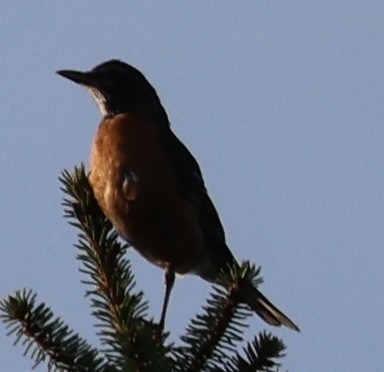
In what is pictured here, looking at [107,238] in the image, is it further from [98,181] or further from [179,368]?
[98,181]

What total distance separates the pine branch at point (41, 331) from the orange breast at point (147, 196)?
6.32 ft

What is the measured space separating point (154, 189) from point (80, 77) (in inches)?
46.9

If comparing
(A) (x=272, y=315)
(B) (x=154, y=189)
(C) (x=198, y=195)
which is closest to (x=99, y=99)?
(C) (x=198, y=195)

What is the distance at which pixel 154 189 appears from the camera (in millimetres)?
5883

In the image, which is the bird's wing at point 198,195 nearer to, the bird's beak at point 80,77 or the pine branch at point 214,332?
the bird's beak at point 80,77

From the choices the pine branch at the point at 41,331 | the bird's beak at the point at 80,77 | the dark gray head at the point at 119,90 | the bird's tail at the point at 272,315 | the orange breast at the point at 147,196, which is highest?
the dark gray head at the point at 119,90

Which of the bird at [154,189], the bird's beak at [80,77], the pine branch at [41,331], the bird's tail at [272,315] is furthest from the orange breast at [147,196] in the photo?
the pine branch at [41,331]

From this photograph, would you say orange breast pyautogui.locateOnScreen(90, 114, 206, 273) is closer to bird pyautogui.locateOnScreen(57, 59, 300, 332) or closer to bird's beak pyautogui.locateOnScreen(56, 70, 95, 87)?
bird pyautogui.locateOnScreen(57, 59, 300, 332)

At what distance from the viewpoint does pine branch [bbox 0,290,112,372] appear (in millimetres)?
3498

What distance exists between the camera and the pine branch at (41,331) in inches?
138

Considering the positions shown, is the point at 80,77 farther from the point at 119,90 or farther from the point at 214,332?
the point at 214,332

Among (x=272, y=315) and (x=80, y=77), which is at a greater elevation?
(x=80, y=77)

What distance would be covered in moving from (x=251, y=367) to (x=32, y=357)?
749mm

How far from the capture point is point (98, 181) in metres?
5.53
